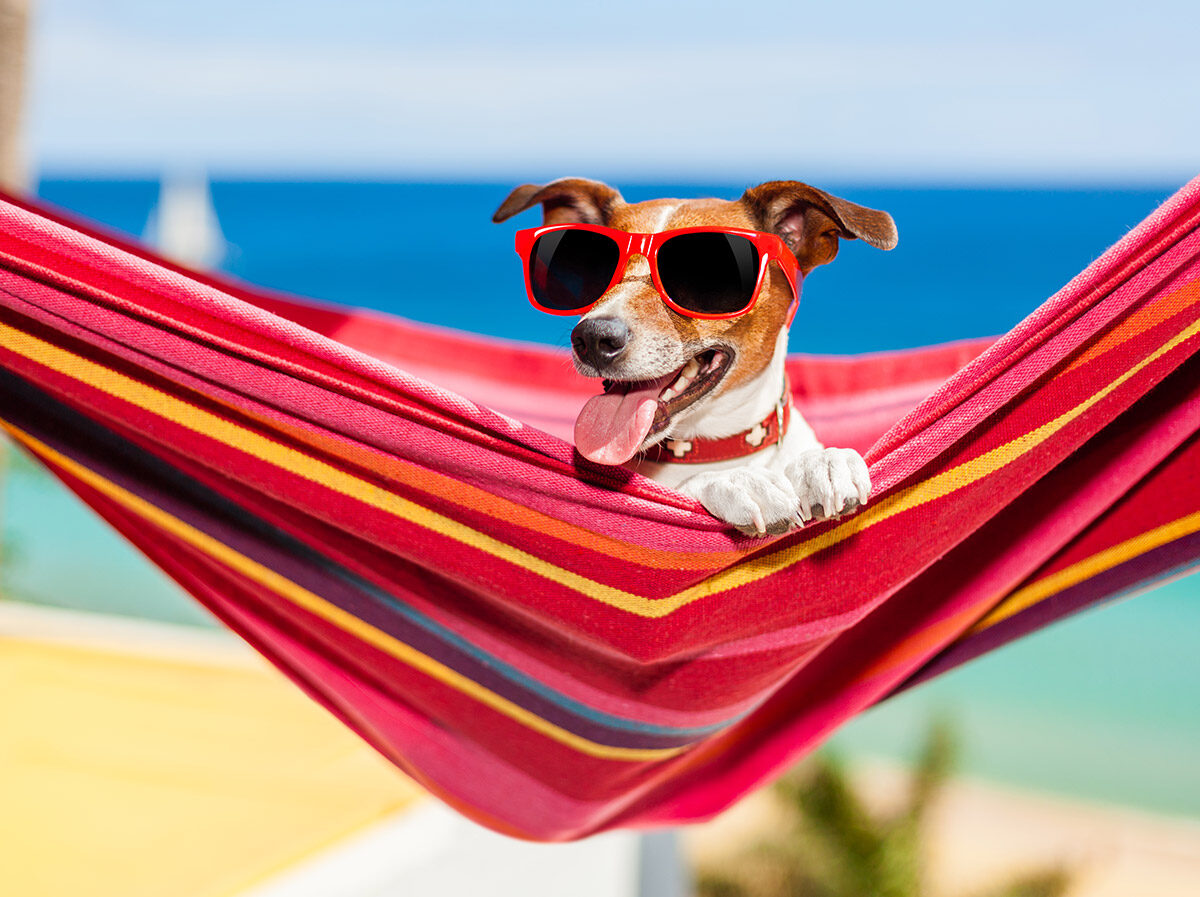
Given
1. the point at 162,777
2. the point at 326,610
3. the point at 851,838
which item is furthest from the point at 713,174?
the point at 326,610

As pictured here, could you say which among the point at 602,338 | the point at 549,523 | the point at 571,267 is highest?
the point at 571,267

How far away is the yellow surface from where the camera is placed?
2586mm

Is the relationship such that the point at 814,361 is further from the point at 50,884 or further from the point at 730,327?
the point at 50,884

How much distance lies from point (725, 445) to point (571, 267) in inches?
12.1

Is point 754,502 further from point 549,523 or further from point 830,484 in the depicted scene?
point 549,523

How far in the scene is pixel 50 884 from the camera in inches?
98.5

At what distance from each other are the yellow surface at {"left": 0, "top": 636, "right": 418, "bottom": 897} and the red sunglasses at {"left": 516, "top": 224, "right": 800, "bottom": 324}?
1.77m

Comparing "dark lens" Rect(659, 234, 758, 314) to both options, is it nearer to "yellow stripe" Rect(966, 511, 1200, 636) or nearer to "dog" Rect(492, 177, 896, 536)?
"dog" Rect(492, 177, 896, 536)

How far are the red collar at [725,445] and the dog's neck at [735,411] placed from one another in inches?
0.5

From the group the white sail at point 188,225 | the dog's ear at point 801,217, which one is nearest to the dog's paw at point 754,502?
the dog's ear at point 801,217

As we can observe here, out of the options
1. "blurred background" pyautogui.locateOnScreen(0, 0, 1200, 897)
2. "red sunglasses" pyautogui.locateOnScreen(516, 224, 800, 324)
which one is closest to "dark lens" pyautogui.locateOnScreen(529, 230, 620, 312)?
"red sunglasses" pyautogui.locateOnScreen(516, 224, 800, 324)

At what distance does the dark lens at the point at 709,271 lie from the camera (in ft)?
4.26

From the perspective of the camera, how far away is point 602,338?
1.33 metres

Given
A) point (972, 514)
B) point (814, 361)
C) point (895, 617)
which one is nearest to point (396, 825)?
point (814, 361)
